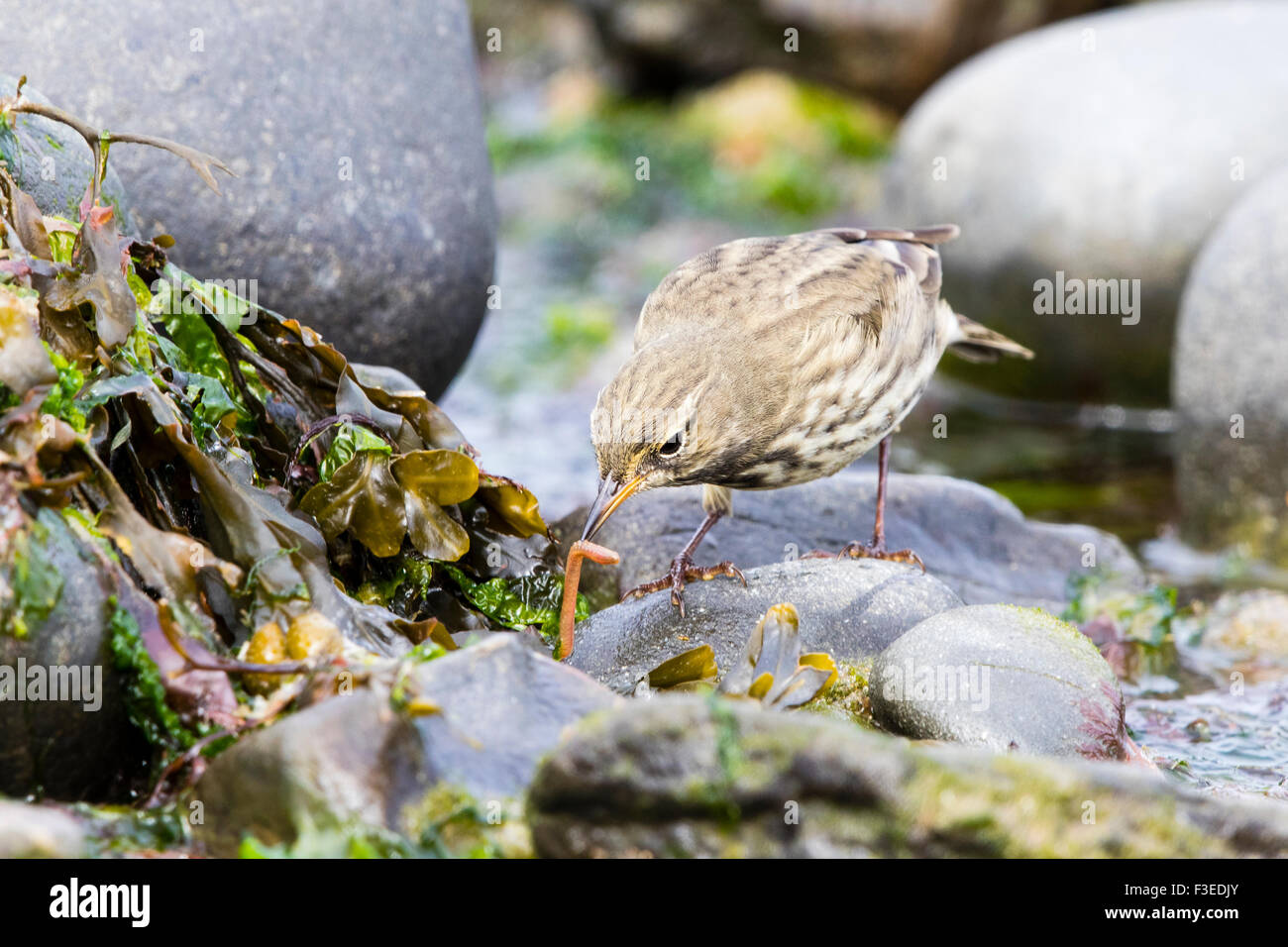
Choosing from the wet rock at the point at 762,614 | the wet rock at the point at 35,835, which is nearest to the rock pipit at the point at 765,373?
the wet rock at the point at 762,614

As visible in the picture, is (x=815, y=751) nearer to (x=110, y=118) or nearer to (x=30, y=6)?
(x=110, y=118)

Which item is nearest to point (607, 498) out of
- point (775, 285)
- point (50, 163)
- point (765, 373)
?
point (765, 373)

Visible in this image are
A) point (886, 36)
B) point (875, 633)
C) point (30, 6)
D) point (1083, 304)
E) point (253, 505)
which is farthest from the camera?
point (886, 36)

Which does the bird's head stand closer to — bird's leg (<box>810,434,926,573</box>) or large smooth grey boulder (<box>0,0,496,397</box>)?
bird's leg (<box>810,434,926,573</box>)
